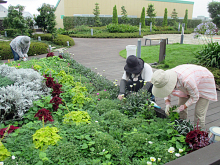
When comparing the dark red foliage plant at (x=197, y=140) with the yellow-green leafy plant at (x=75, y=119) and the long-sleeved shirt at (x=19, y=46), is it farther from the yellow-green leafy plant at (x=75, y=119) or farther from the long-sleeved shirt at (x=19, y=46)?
the long-sleeved shirt at (x=19, y=46)

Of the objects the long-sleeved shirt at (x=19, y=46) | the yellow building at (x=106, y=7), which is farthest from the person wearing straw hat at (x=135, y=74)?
the yellow building at (x=106, y=7)

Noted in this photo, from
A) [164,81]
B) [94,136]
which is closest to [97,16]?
[164,81]

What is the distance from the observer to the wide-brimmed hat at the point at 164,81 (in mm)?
2451

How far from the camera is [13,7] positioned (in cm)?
1466

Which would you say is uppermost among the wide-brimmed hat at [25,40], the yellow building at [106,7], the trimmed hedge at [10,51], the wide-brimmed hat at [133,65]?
the yellow building at [106,7]

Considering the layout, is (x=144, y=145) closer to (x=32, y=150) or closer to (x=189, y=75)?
(x=189, y=75)

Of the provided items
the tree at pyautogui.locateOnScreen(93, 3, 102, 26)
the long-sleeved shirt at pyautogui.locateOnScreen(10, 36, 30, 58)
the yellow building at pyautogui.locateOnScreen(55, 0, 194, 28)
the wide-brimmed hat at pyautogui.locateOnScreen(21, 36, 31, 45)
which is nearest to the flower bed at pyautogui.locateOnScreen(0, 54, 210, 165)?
the wide-brimmed hat at pyautogui.locateOnScreen(21, 36, 31, 45)

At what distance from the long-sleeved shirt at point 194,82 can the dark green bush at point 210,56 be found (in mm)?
3669

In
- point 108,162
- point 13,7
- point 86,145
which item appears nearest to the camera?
point 108,162

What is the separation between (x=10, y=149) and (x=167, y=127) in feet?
6.60

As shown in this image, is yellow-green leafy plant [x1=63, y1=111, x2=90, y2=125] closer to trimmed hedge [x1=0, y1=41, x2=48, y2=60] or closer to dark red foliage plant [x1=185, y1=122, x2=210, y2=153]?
dark red foliage plant [x1=185, y1=122, x2=210, y2=153]

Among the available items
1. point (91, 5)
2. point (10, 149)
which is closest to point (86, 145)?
point (10, 149)

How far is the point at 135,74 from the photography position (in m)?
3.62

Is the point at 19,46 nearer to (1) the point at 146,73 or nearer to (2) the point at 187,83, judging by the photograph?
(1) the point at 146,73
